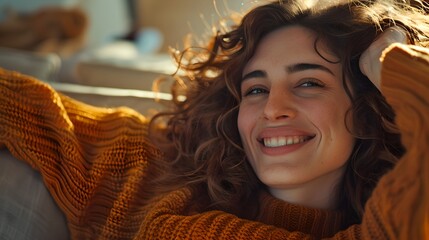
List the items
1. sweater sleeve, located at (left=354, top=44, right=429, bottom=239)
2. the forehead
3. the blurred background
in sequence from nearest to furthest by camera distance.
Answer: sweater sleeve, located at (left=354, top=44, right=429, bottom=239), the forehead, the blurred background

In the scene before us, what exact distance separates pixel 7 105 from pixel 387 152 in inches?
33.9

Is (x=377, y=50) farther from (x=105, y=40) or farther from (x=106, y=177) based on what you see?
(x=105, y=40)

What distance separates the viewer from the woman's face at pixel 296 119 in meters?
1.16

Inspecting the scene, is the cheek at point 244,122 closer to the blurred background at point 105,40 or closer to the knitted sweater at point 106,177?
the knitted sweater at point 106,177

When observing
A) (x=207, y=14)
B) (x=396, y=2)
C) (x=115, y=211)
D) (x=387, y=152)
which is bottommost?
(x=207, y=14)

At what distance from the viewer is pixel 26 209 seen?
1285mm

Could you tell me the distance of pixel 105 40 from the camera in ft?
11.5

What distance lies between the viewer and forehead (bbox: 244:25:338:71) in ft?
3.99

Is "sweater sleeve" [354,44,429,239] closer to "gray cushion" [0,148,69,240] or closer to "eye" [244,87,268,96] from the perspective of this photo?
"eye" [244,87,268,96]

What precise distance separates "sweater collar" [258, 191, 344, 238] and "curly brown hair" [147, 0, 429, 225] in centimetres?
6

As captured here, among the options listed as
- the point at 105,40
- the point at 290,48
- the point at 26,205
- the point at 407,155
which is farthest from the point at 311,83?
the point at 105,40

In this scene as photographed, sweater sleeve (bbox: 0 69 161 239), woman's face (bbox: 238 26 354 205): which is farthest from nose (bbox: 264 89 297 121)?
sweater sleeve (bbox: 0 69 161 239)

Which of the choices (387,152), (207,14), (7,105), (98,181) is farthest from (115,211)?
(207,14)

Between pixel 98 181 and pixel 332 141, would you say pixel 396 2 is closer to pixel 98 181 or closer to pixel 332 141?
pixel 332 141
